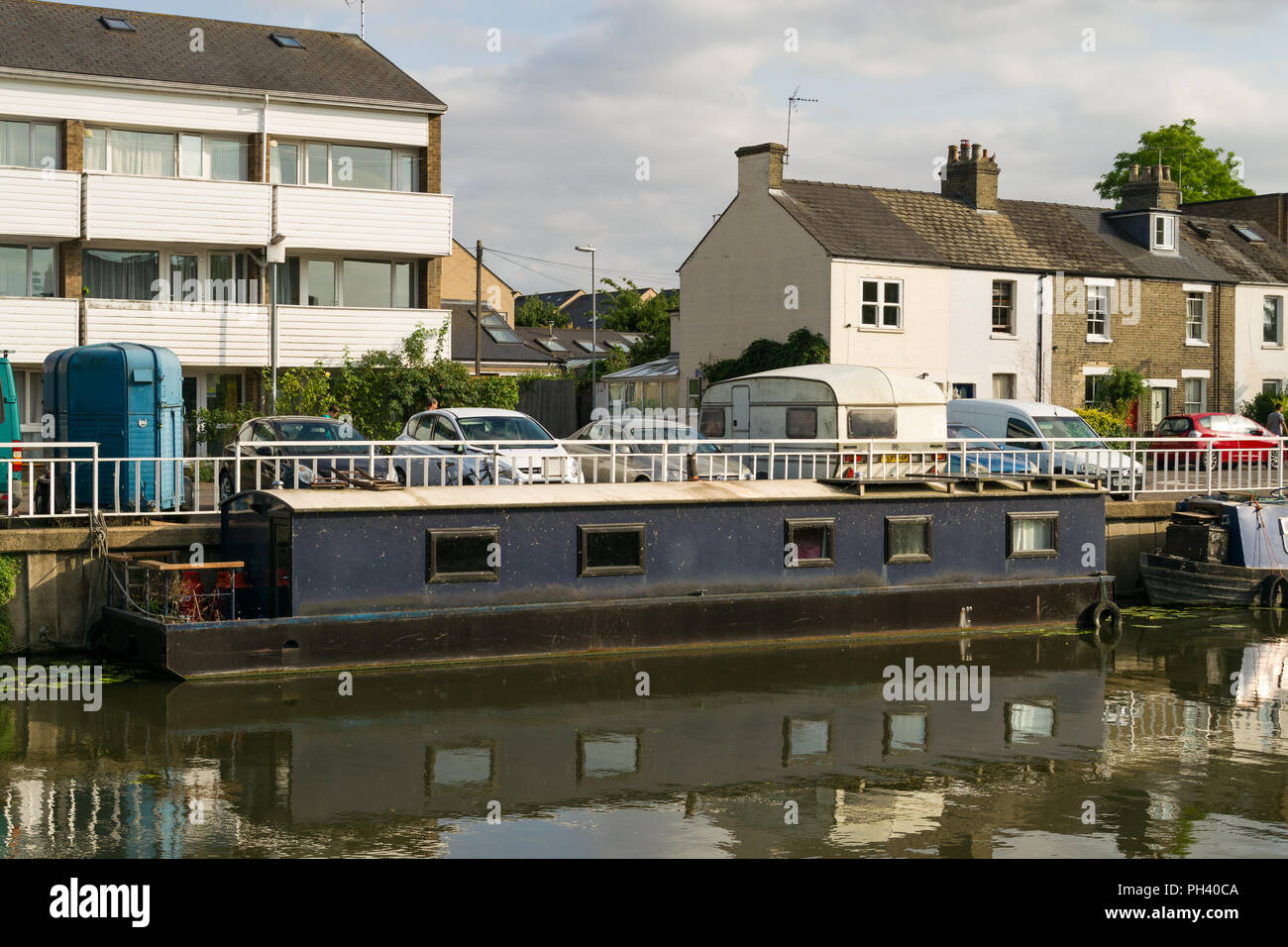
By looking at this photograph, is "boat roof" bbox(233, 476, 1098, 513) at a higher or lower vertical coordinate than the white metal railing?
lower

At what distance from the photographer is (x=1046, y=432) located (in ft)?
95.3

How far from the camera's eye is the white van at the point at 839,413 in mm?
24328

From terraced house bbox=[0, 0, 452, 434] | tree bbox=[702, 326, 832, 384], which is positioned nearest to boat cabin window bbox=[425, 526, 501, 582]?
terraced house bbox=[0, 0, 452, 434]

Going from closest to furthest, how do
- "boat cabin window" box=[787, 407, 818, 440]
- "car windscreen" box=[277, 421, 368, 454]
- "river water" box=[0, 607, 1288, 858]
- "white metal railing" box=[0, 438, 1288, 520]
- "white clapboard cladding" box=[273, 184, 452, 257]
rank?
"river water" box=[0, 607, 1288, 858], "white metal railing" box=[0, 438, 1288, 520], "car windscreen" box=[277, 421, 368, 454], "boat cabin window" box=[787, 407, 818, 440], "white clapboard cladding" box=[273, 184, 452, 257]

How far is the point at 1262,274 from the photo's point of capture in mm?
46719

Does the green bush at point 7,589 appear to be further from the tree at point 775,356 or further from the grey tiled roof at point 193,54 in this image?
the tree at point 775,356

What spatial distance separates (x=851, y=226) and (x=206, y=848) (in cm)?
3126

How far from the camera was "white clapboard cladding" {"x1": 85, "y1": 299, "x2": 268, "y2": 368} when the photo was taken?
32312 millimetres

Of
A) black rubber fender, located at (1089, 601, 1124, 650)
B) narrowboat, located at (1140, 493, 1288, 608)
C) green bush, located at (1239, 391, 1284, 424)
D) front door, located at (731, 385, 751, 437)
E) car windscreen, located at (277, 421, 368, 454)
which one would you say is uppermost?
green bush, located at (1239, 391, 1284, 424)

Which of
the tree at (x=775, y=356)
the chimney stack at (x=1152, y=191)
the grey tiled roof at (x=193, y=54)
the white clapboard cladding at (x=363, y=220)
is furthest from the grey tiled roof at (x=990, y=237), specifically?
the grey tiled roof at (x=193, y=54)

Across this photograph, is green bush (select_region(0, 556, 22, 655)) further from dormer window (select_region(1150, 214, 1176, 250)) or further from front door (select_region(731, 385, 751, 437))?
dormer window (select_region(1150, 214, 1176, 250))

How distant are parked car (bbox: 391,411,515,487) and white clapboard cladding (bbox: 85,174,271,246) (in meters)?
11.4
